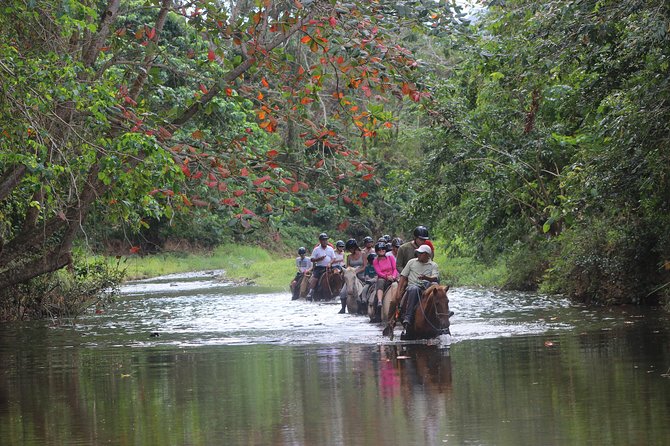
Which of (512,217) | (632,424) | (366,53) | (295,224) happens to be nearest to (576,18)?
(366,53)

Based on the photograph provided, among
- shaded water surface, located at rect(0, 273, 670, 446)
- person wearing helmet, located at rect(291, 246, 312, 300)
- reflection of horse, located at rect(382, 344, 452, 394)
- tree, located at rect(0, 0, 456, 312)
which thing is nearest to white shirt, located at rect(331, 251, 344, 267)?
person wearing helmet, located at rect(291, 246, 312, 300)

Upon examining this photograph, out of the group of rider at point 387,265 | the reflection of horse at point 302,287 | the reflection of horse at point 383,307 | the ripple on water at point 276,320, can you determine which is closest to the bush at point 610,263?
the ripple on water at point 276,320

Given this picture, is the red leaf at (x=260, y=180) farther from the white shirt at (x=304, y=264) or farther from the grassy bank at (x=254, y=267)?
the white shirt at (x=304, y=264)

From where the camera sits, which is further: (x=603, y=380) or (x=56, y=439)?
(x=603, y=380)

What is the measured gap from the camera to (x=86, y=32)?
17.5 metres

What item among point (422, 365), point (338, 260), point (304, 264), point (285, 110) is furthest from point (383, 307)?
point (304, 264)

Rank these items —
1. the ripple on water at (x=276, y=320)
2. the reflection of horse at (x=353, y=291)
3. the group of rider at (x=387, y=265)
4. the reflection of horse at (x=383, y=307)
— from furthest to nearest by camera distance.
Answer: the reflection of horse at (x=353, y=291) → the reflection of horse at (x=383, y=307) → the ripple on water at (x=276, y=320) → the group of rider at (x=387, y=265)

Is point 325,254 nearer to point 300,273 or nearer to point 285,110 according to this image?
point 300,273

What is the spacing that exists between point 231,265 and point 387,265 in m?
34.1

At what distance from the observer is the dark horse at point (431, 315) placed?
17516mm

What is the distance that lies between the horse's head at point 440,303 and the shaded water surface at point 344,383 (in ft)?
1.68

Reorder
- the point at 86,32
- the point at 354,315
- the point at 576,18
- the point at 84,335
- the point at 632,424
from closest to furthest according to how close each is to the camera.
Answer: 1. the point at 632,424
2. the point at 576,18
3. the point at 86,32
4. the point at 84,335
5. the point at 354,315

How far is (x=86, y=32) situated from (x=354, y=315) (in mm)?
10114

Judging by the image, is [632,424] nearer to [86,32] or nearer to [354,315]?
[86,32]
